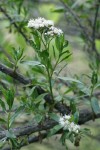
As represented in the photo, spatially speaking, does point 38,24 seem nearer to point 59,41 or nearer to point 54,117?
point 59,41

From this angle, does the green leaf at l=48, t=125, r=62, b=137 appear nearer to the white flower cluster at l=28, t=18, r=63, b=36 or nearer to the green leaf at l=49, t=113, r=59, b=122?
the green leaf at l=49, t=113, r=59, b=122

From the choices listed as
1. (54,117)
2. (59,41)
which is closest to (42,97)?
(54,117)

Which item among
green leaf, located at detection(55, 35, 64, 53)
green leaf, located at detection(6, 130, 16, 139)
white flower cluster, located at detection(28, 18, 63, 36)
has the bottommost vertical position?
green leaf, located at detection(6, 130, 16, 139)

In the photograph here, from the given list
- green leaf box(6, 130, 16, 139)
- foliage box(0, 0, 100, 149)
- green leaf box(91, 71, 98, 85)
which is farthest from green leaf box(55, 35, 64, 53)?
green leaf box(6, 130, 16, 139)

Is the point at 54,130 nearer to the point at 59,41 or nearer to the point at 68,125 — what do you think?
the point at 68,125

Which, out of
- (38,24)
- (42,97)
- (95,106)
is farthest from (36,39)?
(95,106)

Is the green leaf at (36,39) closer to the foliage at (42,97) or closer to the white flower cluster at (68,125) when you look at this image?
the foliage at (42,97)

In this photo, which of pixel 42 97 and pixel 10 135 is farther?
pixel 42 97

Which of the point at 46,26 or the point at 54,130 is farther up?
the point at 46,26

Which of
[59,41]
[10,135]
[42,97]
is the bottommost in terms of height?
[10,135]
